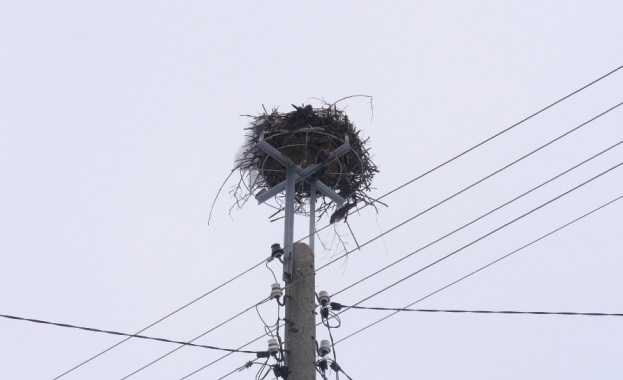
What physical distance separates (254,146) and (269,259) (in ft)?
7.36

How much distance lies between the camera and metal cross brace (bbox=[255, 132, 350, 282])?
638cm

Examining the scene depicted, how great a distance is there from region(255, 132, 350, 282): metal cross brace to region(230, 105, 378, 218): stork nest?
0.14m

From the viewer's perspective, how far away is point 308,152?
7.51m

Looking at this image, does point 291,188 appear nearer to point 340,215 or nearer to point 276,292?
point 340,215

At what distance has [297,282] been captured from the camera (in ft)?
19.7

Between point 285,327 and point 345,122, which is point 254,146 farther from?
point 285,327

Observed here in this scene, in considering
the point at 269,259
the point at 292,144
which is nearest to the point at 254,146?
the point at 292,144

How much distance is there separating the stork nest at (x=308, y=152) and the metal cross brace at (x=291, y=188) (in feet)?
0.45

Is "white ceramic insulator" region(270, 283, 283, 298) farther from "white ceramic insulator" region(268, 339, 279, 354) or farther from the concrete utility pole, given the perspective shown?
"white ceramic insulator" region(268, 339, 279, 354)

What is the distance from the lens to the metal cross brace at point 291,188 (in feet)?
20.9

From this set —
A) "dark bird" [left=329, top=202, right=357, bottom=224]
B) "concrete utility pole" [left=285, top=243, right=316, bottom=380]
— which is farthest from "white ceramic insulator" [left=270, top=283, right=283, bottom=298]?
"dark bird" [left=329, top=202, right=357, bottom=224]

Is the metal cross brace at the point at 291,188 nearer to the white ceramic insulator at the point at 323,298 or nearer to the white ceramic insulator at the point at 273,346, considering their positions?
the white ceramic insulator at the point at 323,298

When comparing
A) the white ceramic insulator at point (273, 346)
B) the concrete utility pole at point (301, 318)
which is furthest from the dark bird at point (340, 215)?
the white ceramic insulator at point (273, 346)

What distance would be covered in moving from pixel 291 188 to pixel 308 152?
29.1 inches
